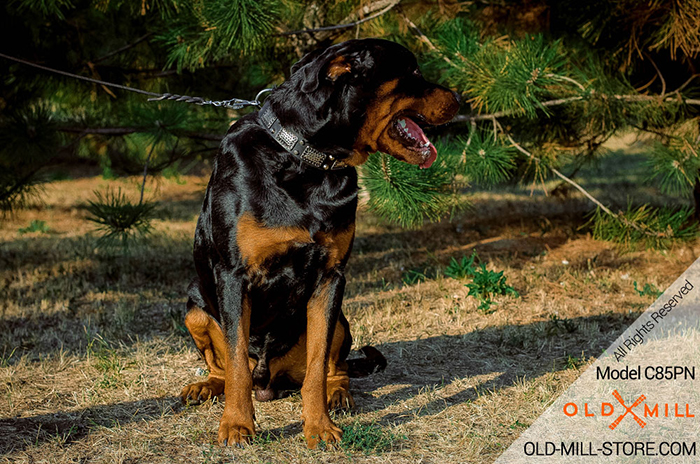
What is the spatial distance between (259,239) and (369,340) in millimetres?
1648

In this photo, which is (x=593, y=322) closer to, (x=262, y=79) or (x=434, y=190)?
(x=434, y=190)

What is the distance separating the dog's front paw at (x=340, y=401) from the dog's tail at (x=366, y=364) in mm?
316

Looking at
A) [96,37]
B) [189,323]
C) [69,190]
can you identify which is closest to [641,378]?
[189,323]

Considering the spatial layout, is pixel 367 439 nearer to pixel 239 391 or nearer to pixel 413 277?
pixel 239 391

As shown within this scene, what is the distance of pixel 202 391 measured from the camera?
316 centimetres

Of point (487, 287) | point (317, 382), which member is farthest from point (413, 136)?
point (487, 287)

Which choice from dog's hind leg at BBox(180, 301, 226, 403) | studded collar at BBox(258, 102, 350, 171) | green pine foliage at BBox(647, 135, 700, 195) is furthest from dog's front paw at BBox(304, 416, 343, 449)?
green pine foliage at BBox(647, 135, 700, 195)

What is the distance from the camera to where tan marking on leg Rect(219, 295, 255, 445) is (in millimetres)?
2674

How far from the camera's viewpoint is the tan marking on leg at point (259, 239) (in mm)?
2664

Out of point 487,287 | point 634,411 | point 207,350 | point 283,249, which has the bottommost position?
point 487,287

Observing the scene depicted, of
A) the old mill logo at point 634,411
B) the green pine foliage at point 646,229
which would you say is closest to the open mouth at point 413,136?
the old mill logo at point 634,411

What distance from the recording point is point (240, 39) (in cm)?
446

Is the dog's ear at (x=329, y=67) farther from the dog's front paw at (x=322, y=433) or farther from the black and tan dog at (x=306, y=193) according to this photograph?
the dog's front paw at (x=322, y=433)

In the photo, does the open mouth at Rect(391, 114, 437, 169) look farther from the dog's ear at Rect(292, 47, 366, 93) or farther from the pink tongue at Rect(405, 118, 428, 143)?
the dog's ear at Rect(292, 47, 366, 93)
